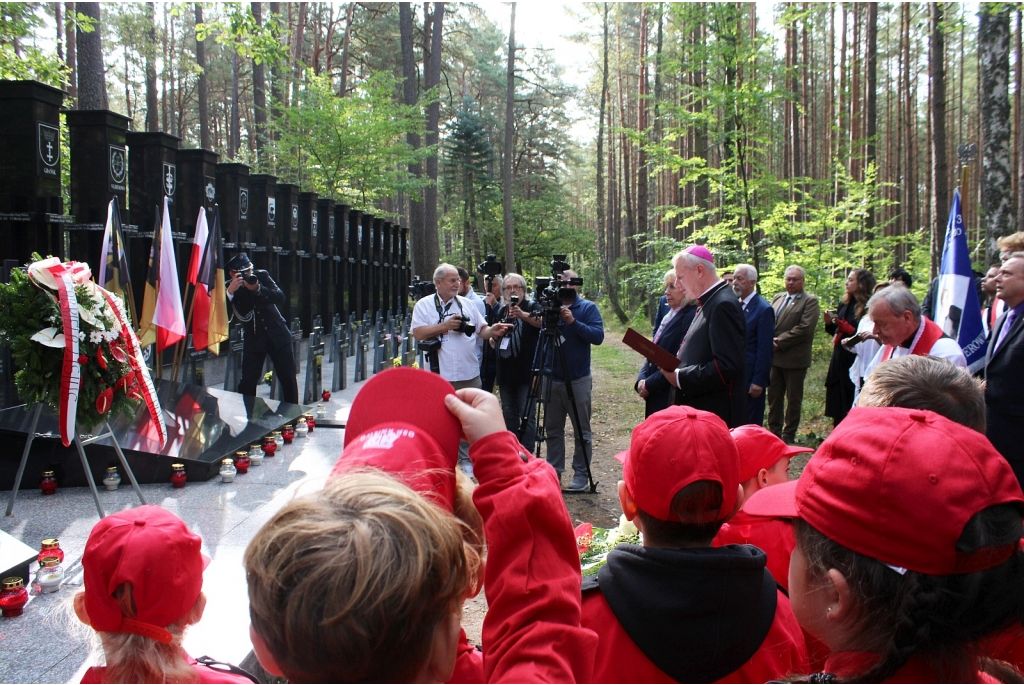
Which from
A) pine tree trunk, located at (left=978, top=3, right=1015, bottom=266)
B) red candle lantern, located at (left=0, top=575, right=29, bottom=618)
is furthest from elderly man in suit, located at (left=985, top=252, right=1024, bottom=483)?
red candle lantern, located at (left=0, top=575, right=29, bottom=618)

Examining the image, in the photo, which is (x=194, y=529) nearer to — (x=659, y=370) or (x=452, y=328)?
(x=452, y=328)

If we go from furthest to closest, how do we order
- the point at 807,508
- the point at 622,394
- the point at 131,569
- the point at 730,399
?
the point at 622,394, the point at 730,399, the point at 131,569, the point at 807,508

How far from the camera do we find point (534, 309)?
6.70m

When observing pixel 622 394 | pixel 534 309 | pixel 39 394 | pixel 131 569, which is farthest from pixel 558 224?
pixel 131 569

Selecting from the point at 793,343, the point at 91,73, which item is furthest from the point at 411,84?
the point at 793,343

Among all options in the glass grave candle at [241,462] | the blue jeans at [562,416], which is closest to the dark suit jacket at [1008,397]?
the blue jeans at [562,416]

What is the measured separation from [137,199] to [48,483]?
4977mm

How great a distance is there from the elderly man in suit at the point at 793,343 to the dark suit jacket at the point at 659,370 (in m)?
3.03

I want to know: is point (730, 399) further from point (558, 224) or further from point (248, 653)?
point (558, 224)

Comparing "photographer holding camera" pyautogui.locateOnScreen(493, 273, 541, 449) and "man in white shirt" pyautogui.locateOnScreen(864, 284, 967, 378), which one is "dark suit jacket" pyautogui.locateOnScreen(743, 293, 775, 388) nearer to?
"photographer holding camera" pyautogui.locateOnScreen(493, 273, 541, 449)

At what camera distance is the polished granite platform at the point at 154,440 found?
5410mm

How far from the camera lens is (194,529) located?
479cm

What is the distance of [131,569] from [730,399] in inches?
154

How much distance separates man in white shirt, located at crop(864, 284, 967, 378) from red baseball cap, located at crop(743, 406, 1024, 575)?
292 cm
